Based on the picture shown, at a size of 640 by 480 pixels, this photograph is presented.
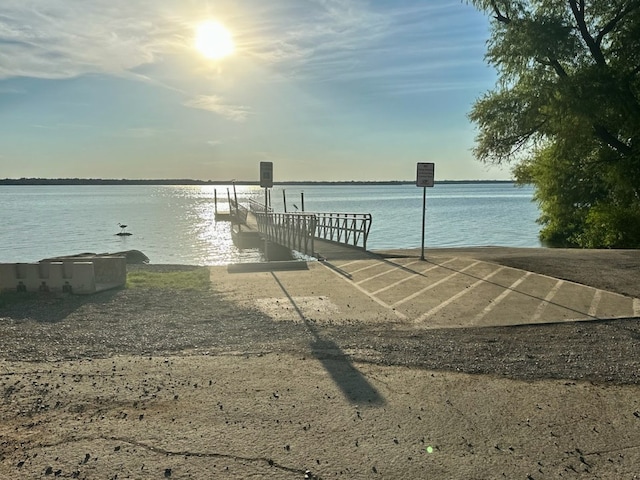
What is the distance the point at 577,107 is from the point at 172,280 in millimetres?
15327

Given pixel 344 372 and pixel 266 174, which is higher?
pixel 266 174

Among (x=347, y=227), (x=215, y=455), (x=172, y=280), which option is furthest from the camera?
(x=347, y=227)

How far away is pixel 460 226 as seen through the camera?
4578 cm

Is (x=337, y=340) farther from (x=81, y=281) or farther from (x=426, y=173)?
(x=426, y=173)

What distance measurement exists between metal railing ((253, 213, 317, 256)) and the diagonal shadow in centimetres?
971

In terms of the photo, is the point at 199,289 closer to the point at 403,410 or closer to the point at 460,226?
the point at 403,410

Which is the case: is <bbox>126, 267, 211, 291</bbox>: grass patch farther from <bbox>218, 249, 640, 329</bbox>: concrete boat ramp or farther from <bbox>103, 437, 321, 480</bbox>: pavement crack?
<bbox>103, 437, 321, 480</bbox>: pavement crack

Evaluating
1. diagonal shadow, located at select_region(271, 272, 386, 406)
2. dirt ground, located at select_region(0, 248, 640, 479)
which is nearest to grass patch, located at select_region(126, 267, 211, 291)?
dirt ground, located at select_region(0, 248, 640, 479)

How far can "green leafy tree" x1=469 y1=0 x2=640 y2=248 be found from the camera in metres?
18.6

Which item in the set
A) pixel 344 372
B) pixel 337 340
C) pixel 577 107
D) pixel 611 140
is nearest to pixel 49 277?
pixel 337 340

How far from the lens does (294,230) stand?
19047mm

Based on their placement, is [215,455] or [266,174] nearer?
[215,455]

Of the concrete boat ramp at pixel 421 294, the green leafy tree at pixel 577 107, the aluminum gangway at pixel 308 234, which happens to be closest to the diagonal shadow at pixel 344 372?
the concrete boat ramp at pixel 421 294

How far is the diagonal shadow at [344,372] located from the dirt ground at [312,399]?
0.08 feet
